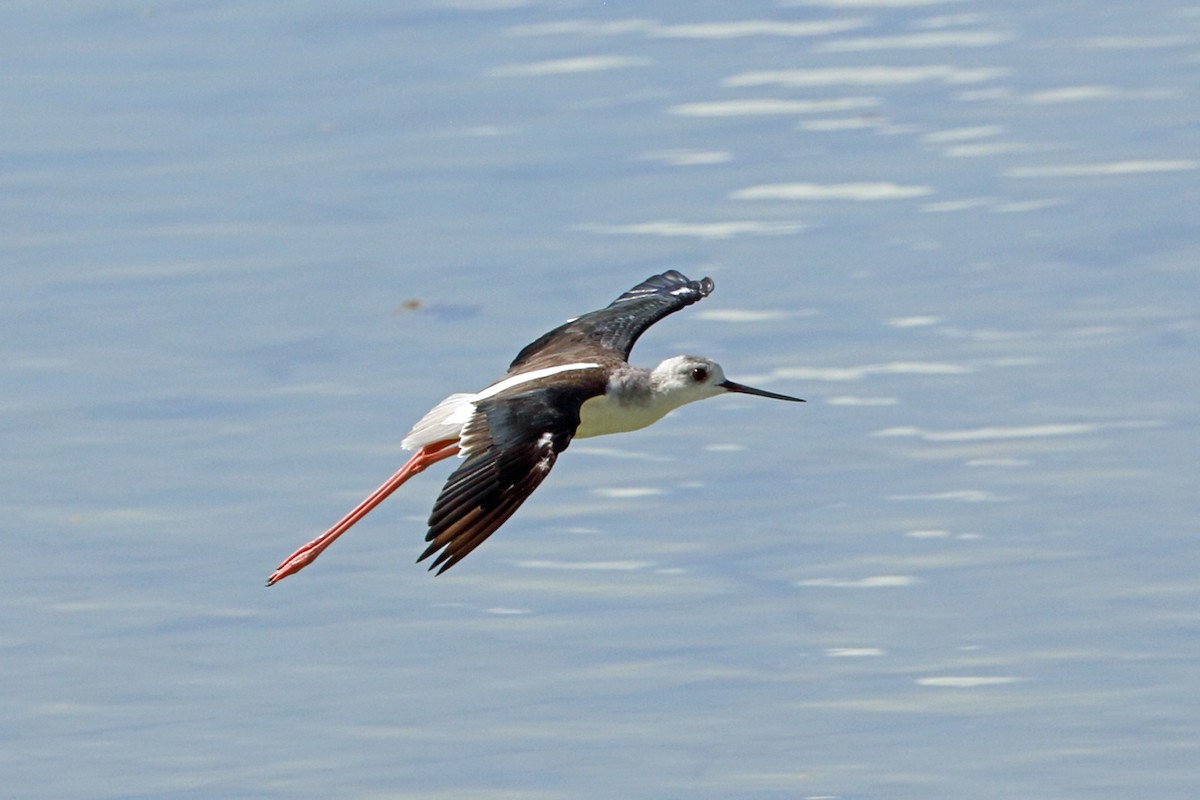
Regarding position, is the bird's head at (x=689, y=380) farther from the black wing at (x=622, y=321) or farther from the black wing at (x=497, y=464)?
the black wing at (x=497, y=464)

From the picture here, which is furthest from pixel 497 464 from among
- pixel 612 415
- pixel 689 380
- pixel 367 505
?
pixel 689 380

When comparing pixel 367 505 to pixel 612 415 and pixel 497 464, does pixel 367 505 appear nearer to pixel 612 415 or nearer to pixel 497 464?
pixel 612 415

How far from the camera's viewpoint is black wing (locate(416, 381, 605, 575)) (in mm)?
11047

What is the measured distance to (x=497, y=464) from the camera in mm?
11414

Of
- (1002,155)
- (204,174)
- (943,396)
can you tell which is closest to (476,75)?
(204,174)

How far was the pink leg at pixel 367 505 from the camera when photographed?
1344cm

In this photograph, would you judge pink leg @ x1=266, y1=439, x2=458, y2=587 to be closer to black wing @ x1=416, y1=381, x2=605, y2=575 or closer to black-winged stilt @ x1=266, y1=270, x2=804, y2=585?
black-winged stilt @ x1=266, y1=270, x2=804, y2=585

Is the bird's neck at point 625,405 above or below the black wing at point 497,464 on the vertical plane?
below

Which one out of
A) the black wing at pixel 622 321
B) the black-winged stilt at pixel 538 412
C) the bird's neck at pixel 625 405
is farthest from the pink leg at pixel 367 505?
the bird's neck at pixel 625 405

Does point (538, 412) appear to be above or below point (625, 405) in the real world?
above

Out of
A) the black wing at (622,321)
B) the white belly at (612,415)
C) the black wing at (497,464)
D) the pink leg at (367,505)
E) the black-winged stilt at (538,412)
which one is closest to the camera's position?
the black wing at (497,464)

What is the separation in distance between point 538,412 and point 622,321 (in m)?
2.40

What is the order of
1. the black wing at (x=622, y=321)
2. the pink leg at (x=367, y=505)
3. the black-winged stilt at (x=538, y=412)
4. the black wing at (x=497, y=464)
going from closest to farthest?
the black wing at (x=497, y=464)
the black-winged stilt at (x=538, y=412)
the pink leg at (x=367, y=505)
the black wing at (x=622, y=321)

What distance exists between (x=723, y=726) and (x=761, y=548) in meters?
1.66
